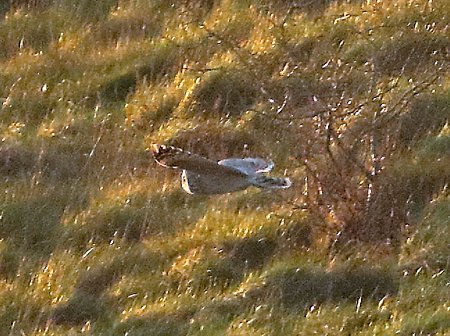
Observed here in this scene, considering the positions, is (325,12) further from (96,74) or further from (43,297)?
(43,297)

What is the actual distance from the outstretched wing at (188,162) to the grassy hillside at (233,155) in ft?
2.30

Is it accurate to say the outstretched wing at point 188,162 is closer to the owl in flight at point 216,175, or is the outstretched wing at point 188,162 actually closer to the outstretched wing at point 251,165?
the owl in flight at point 216,175

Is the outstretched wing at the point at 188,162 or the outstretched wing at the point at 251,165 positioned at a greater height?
the outstretched wing at the point at 188,162

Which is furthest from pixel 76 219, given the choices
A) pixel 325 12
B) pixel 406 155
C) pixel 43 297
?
pixel 325 12

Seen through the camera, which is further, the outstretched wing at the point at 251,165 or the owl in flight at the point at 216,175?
the outstretched wing at the point at 251,165

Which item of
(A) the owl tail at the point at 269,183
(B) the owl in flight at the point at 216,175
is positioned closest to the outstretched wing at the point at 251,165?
(B) the owl in flight at the point at 216,175

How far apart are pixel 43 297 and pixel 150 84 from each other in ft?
7.57

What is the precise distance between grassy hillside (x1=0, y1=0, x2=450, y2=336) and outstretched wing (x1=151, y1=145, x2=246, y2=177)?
0.70m

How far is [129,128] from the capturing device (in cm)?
746

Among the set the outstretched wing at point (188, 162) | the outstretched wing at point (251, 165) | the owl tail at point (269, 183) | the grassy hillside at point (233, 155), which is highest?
the outstretched wing at point (188, 162)

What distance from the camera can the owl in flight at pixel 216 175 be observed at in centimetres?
504

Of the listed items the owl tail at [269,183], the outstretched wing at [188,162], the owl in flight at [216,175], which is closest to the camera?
the outstretched wing at [188,162]

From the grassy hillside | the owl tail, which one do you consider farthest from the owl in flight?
the grassy hillside

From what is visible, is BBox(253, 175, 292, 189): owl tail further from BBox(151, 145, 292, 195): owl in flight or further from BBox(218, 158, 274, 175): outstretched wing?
BBox(218, 158, 274, 175): outstretched wing
